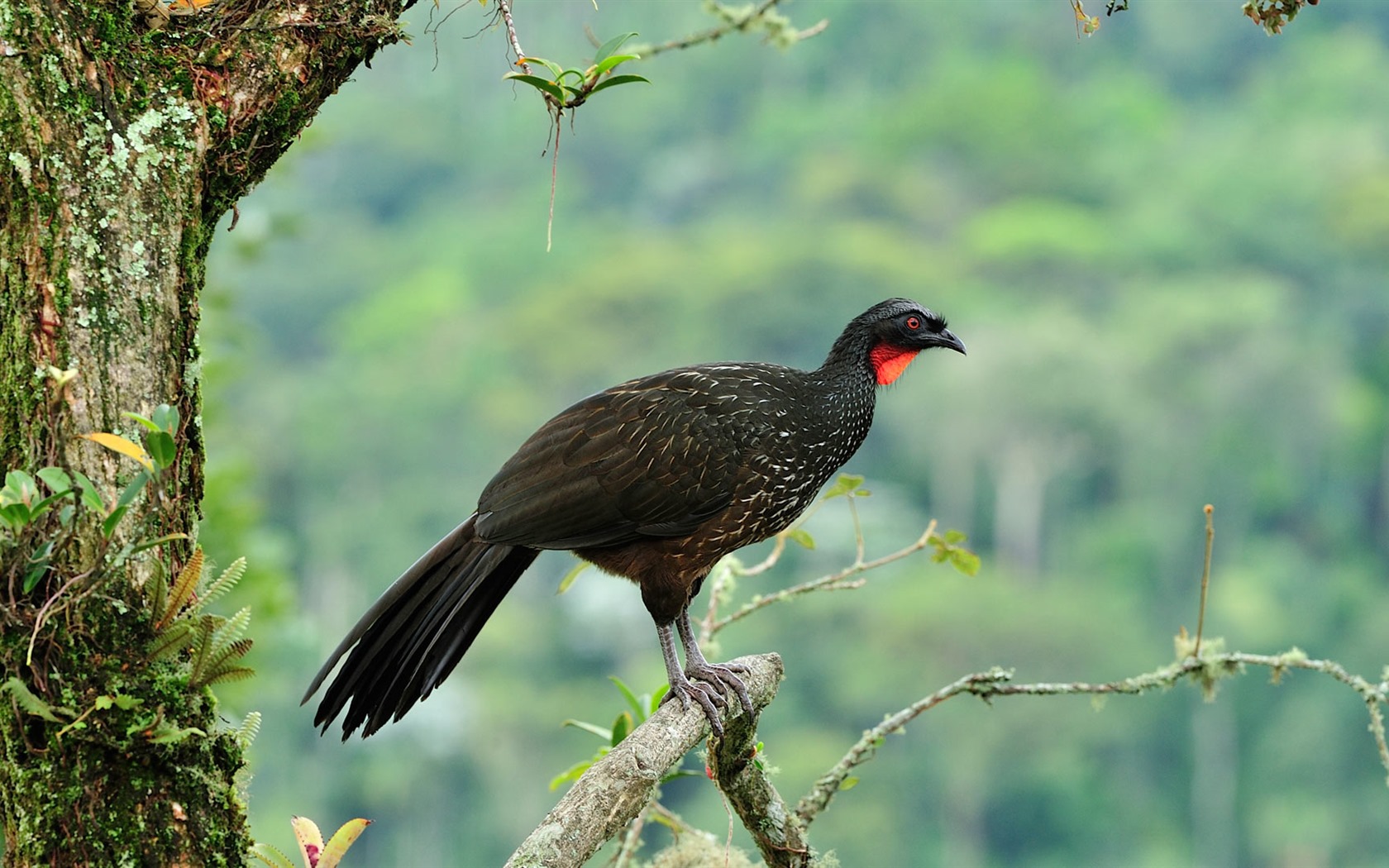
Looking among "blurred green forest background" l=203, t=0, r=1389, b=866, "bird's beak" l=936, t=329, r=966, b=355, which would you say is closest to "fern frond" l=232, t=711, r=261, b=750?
"bird's beak" l=936, t=329, r=966, b=355

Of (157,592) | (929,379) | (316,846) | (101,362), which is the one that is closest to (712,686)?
(316,846)

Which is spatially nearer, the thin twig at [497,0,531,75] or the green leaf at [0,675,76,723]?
the green leaf at [0,675,76,723]

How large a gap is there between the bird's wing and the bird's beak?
59 cm

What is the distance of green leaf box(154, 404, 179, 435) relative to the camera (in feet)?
6.39

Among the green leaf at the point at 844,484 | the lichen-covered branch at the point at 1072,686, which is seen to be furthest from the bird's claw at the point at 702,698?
the green leaf at the point at 844,484

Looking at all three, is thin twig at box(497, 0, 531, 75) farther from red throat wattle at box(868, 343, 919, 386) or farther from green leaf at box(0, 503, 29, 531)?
red throat wattle at box(868, 343, 919, 386)

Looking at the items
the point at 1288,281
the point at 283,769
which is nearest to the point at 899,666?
the point at 283,769

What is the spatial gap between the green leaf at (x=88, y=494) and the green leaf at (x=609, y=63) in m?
0.96

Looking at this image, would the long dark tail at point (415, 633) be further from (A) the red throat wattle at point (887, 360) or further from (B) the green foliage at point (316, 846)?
(A) the red throat wattle at point (887, 360)

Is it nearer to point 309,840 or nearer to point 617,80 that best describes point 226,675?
point 309,840

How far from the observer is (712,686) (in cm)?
321

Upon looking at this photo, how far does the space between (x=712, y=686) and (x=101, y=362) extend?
4.92 ft

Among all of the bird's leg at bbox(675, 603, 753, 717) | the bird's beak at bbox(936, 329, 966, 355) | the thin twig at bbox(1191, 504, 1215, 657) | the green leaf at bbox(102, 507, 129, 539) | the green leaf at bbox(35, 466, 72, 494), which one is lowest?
the green leaf at bbox(102, 507, 129, 539)

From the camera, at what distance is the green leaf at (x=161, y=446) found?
76.3 inches
